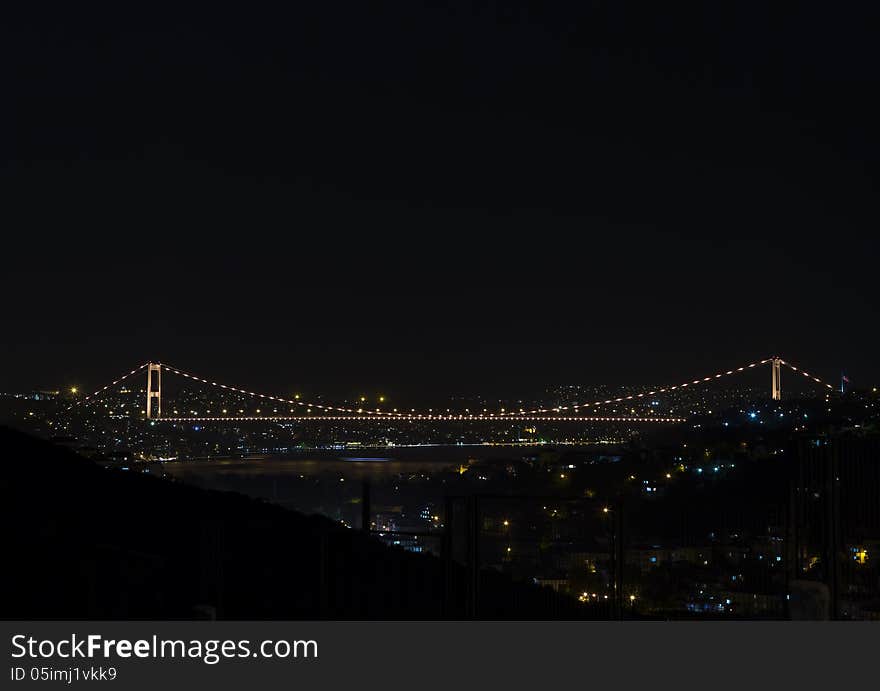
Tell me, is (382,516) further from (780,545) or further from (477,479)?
(780,545)

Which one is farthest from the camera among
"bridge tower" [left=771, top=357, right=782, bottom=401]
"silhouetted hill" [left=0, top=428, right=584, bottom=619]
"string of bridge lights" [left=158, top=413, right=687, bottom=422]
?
"bridge tower" [left=771, top=357, right=782, bottom=401]

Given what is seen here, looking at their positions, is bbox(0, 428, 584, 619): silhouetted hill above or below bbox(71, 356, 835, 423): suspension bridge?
below

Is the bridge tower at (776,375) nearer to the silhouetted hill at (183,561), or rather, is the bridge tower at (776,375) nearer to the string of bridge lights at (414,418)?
the string of bridge lights at (414,418)

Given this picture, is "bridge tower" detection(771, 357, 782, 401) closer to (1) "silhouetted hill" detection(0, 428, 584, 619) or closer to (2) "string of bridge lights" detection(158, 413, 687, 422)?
(2) "string of bridge lights" detection(158, 413, 687, 422)

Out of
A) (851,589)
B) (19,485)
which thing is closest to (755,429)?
(19,485)

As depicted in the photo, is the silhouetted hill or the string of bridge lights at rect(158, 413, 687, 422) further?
the string of bridge lights at rect(158, 413, 687, 422)

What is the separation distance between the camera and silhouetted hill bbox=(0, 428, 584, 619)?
8227mm

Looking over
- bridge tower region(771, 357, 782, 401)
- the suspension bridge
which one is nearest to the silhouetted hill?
the suspension bridge

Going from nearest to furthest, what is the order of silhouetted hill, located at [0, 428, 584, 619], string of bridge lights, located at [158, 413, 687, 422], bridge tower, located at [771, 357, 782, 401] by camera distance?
silhouetted hill, located at [0, 428, 584, 619] → string of bridge lights, located at [158, 413, 687, 422] → bridge tower, located at [771, 357, 782, 401]

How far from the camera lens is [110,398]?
1874 inches

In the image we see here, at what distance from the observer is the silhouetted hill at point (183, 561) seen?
8.23 m

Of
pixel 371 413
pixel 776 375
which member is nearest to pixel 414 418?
pixel 371 413

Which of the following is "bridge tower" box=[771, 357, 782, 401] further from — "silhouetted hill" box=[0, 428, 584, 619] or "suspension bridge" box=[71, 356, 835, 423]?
"silhouetted hill" box=[0, 428, 584, 619]
